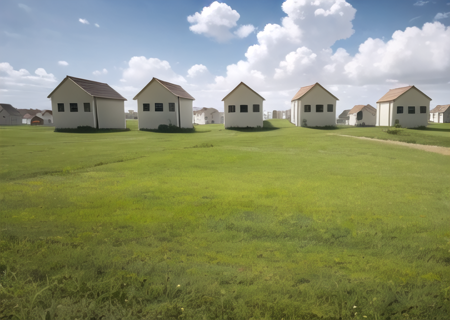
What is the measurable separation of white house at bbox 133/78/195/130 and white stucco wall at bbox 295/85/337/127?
1928cm

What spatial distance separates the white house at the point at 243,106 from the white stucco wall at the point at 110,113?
16.4m

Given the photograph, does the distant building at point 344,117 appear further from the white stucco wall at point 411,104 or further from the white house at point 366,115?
the white stucco wall at point 411,104

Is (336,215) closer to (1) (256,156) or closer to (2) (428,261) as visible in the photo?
(2) (428,261)

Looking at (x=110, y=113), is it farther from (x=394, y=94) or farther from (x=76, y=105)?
(x=394, y=94)

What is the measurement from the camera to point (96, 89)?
49.1 meters

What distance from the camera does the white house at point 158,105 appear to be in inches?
1881

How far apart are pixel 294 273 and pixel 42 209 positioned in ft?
22.4

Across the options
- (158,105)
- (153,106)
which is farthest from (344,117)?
(153,106)

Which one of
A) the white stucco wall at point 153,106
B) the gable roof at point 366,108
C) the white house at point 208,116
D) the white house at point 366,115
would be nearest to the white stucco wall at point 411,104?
the white house at point 366,115

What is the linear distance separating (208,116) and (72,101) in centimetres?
5804

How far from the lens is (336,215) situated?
817cm

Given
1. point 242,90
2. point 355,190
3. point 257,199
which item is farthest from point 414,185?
point 242,90

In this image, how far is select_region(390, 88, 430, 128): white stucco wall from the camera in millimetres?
53125

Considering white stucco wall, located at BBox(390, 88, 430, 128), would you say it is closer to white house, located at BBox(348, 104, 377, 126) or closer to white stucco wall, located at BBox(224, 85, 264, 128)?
white house, located at BBox(348, 104, 377, 126)
